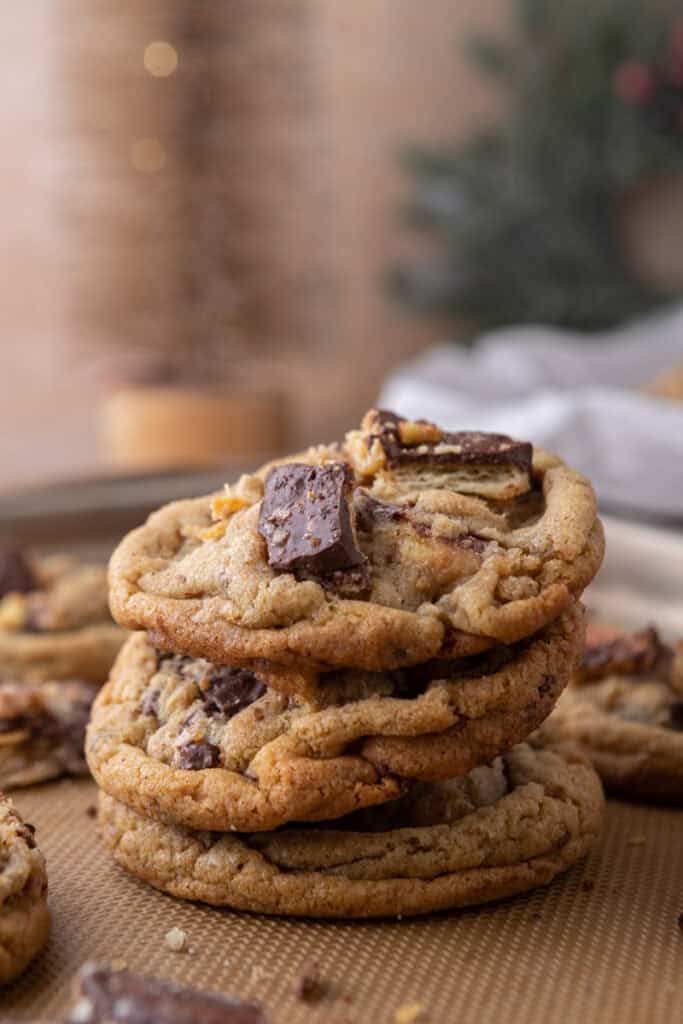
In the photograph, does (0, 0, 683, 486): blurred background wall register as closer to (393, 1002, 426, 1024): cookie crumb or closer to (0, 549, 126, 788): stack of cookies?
(0, 549, 126, 788): stack of cookies

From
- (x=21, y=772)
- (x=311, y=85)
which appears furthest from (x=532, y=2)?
(x=21, y=772)

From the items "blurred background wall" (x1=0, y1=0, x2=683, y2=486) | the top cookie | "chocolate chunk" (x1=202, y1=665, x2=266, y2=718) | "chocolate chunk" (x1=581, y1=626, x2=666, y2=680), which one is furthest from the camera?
"blurred background wall" (x1=0, y1=0, x2=683, y2=486)

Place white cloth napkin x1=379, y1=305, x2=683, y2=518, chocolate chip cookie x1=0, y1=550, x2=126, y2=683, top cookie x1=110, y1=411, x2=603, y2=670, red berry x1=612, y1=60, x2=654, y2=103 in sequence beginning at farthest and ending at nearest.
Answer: red berry x1=612, y1=60, x2=654, y2=103, white cloth napkin x1=379, y1=305, x2=683, y2=518, chocolate chip cookie x1=0, y1=550, x2=126, y2=683, top cookie x1=110, y1=411, x2=603, y2=670

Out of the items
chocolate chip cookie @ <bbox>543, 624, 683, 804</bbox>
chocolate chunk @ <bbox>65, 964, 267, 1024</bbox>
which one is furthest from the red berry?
chocolate chunk @ <bbox>65, 964, 267, 1024</bbox>

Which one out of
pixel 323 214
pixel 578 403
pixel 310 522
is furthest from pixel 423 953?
pixel 323 214

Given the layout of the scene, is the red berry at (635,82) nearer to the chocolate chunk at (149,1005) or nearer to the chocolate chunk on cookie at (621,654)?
the chocolate chunk on cookie at (621,654)

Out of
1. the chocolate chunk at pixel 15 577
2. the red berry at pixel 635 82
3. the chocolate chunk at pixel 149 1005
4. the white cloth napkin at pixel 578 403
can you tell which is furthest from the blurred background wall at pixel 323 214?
the chocolate chunk at pixel 149 1005

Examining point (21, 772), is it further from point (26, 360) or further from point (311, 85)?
point (26, 360)
